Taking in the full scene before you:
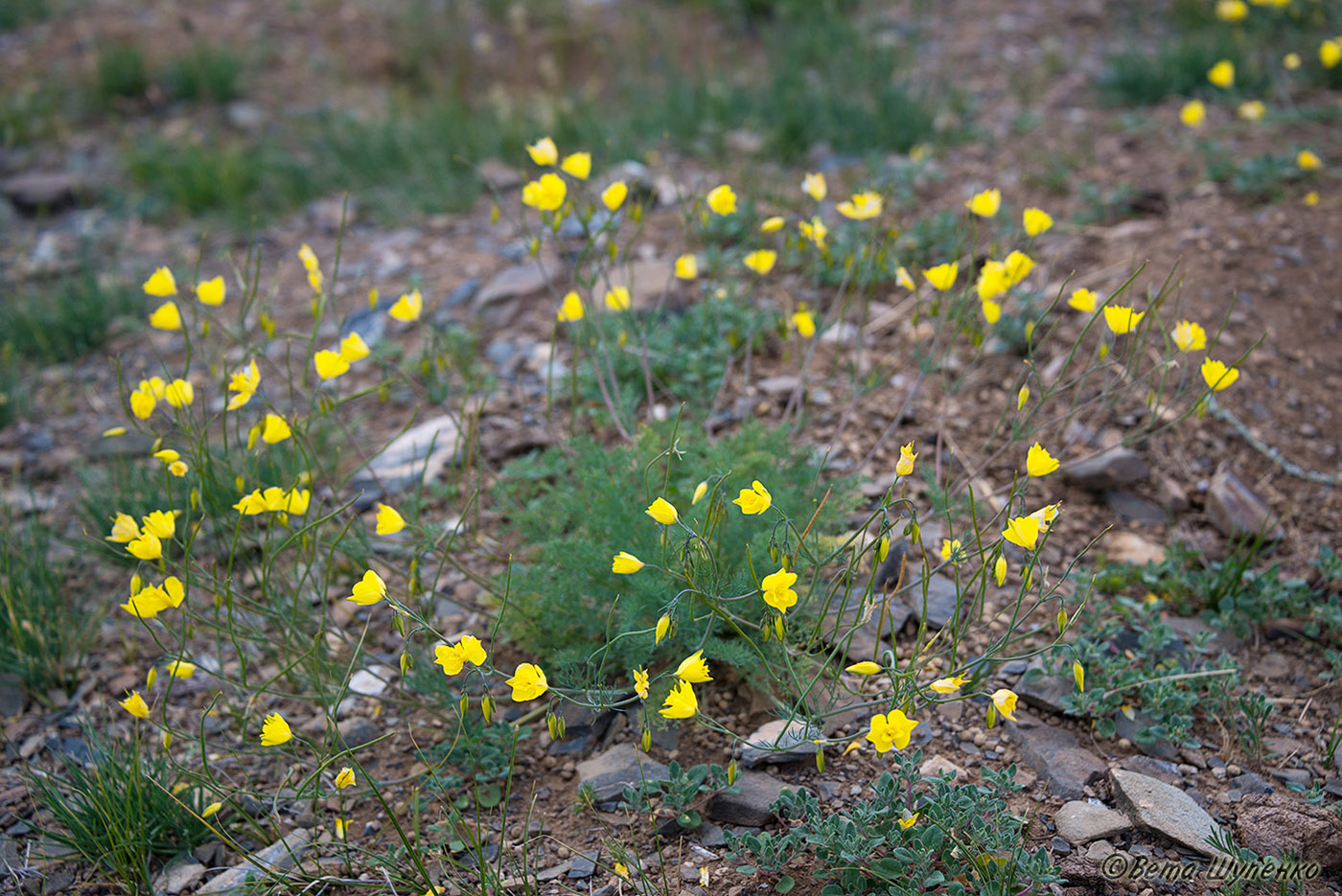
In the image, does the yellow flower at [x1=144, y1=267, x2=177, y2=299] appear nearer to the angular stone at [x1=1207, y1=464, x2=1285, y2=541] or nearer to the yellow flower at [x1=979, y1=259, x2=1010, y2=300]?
the yellow flower at [x1=979, y1=259, x2=1010, y2=300]

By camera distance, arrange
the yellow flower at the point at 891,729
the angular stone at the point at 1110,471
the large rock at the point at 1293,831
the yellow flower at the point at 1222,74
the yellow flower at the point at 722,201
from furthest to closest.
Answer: the yellow flower at the point at 1222,74 < the angular stone at the point at 1110,471 < the yellow flower at the point at 722,201 < the large rock at the point at 1293,831 < the yellow flower at the point at 891,729

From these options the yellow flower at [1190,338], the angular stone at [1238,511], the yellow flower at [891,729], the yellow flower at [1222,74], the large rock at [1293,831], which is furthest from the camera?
the yellow flower at [1222,74]

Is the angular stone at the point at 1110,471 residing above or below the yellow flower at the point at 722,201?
below

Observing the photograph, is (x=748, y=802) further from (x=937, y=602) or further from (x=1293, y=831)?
(x=1293, y=831)

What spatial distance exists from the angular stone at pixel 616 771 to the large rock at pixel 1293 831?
1094 millimetres

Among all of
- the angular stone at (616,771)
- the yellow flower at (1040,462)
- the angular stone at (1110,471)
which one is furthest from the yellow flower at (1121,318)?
the angular stone at (616,771)

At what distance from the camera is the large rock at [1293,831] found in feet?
5.58

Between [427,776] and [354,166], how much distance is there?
370 centimetres

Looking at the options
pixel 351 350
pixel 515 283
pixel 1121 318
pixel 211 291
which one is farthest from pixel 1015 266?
pixel 515 283

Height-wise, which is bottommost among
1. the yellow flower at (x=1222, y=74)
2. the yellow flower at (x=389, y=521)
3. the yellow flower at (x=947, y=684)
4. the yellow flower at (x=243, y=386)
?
the yellow flower at (x=947, y=684)

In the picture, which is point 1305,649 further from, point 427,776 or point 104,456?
point 104,456

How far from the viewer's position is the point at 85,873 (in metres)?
1.96

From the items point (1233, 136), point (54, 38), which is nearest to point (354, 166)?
point (54, 38)

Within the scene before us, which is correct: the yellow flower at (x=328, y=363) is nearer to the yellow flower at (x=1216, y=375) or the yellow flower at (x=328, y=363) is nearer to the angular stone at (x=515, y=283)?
the angular stone at (x=515, y=283)
